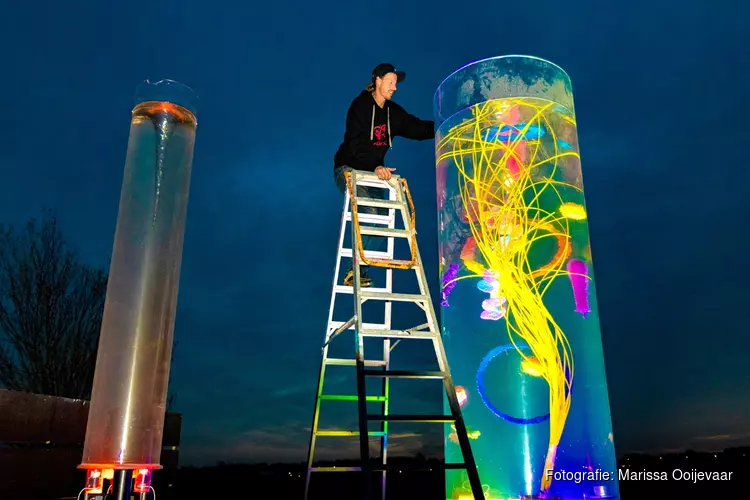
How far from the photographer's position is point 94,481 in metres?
2.30

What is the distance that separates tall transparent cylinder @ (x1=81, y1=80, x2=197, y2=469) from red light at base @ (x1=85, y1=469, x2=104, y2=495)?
1.5 inches

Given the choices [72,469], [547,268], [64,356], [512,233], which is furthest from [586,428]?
[64,356]

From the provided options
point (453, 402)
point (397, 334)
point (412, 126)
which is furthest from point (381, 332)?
point (412, 126)

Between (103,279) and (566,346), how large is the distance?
9.28 metres

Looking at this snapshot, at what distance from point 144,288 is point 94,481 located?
32.7 inches

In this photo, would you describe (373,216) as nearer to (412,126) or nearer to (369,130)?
(369,130)

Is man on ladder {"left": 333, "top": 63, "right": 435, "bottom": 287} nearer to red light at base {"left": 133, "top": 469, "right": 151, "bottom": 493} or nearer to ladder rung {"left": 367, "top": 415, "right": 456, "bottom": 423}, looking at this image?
ladder rung {"left": 367, "top": 415, "right": 456, "bottom": 423}

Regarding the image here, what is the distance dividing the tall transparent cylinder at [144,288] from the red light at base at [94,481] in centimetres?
4

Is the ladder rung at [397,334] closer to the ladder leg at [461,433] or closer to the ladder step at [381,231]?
the ladder leg at [461,433]

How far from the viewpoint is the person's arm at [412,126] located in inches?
212

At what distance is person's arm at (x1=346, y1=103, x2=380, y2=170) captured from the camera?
495cm

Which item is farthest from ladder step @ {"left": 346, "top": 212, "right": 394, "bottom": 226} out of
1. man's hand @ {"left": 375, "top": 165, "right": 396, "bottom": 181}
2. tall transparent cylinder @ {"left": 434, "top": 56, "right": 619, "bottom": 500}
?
tall transparent cylinder @ {"left": 434, "top": 56, "right": 619, "bottom": 500}

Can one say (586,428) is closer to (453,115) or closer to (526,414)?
(526,414)

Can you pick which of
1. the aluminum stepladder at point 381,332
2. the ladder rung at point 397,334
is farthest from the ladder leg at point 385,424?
the ladder rung at point 397,334
